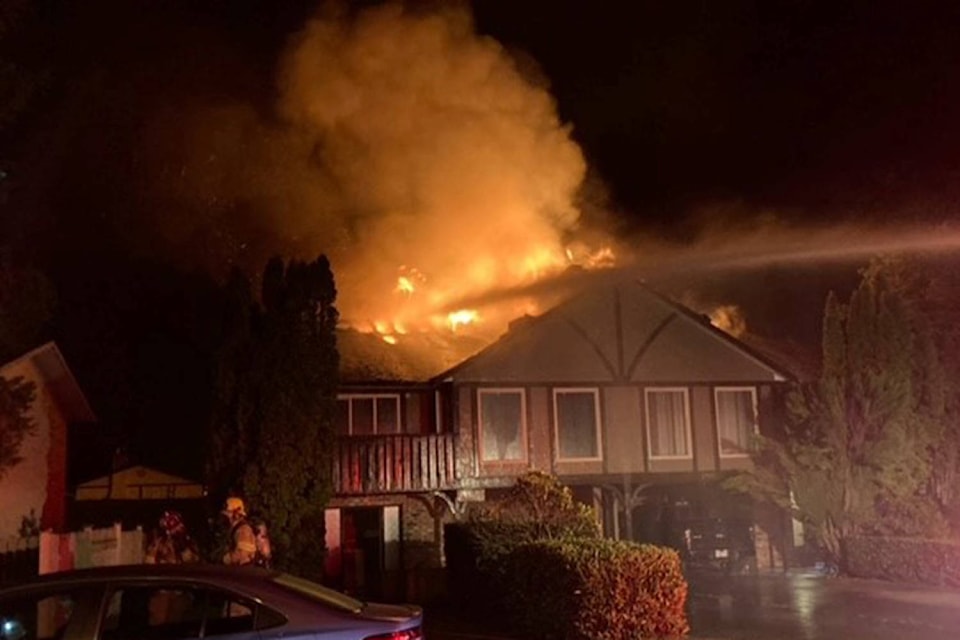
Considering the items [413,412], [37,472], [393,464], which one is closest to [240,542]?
[37,472]

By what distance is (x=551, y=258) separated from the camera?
34906 mm

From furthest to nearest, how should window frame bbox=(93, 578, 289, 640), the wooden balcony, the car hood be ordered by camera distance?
the wooden balcony → the car hood → window frame bbox=(93, 578, 289, 640)

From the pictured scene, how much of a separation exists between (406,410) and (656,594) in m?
12.5

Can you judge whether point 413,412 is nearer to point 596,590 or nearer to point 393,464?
point 393,464

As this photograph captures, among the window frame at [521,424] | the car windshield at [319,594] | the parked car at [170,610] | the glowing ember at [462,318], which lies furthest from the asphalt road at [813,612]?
the glowing ember at [462,318]

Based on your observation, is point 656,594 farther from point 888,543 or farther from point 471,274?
point 471,274

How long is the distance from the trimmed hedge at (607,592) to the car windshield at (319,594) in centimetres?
517

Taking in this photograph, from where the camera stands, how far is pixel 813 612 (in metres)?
14.4

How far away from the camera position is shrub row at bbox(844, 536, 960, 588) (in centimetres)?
1748

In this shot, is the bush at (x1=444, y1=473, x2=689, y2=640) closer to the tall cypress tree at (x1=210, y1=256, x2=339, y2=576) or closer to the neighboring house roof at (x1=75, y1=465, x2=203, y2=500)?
the tall cypress tree at (x1=210, y1=256, x2=339, y2=576)

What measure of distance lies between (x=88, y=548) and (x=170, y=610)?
8.93 meters

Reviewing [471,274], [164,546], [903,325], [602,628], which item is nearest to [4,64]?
[164,546]

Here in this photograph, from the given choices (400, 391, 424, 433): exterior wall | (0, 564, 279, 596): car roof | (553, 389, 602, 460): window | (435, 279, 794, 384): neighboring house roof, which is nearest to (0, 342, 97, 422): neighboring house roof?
(400, 391, 424, 433): exterior wall

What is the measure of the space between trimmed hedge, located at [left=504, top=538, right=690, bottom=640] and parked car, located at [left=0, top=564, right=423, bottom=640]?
534 cm
